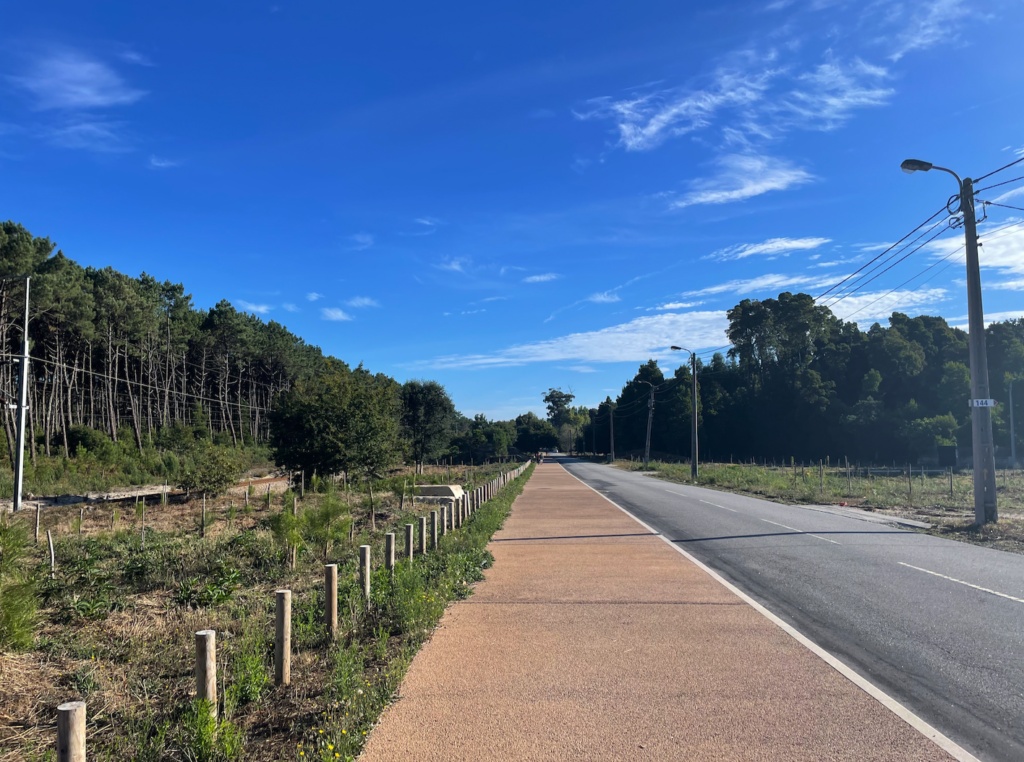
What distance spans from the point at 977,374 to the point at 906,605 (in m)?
11.0

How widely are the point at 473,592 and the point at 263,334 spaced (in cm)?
8014

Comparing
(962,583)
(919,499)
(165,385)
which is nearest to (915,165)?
(962,583)

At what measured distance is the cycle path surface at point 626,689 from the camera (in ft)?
13.7

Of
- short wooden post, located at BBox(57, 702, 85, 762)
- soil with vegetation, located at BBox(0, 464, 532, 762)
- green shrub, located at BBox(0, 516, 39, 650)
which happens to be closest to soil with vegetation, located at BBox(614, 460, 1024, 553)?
soil with vegetation, located at BBox(0, 464, 532, 762)

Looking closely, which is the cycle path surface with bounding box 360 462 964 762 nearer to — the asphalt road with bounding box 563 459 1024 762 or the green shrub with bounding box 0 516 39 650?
the asphalt road with bounding box 563 459 1024 762

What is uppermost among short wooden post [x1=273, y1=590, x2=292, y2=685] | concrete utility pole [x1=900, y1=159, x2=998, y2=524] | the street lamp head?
the street lamp head

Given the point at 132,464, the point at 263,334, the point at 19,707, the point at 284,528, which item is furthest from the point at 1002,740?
the point at 263,334

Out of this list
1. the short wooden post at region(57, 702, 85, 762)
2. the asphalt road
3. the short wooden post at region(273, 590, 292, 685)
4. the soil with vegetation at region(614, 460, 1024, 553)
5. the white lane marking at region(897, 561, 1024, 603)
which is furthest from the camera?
the soil with vegetation at region(614, 460, 1024, 553)

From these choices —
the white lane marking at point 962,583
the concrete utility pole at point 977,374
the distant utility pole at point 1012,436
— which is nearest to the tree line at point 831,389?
the distant utility pole at point 1012,436

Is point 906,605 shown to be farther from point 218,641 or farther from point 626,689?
point 218,641

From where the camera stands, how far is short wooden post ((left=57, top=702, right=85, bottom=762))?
309 cm

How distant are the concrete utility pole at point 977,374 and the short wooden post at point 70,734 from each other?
694 inches

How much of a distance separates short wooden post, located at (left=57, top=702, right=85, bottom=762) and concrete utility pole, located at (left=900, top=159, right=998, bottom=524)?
1764 centimetres

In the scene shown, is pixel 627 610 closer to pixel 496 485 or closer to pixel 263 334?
pixel 496 485
